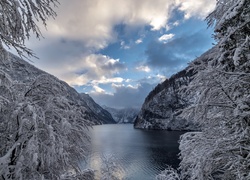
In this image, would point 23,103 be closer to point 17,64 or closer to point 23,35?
point 17,64

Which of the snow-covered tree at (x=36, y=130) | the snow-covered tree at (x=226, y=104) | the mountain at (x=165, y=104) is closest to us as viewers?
the snow-covered tree at (x=226, y=104)

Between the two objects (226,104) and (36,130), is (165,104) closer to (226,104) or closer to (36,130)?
(226,104)

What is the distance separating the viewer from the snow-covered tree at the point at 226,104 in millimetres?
5391

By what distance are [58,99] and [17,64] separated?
2.16 m

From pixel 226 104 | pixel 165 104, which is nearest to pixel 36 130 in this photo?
pixel 226 104

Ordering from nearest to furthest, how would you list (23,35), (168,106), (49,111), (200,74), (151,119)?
(23,35) < (200,74) < (49,111) < (168,106) < (151,119)

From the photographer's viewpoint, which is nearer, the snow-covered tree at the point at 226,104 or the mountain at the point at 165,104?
the snow-covered tree at the point at 226,104

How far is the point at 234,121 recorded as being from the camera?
591 cm

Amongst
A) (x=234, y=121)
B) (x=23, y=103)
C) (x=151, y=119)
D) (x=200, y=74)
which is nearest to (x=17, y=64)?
(x=23, y=103)

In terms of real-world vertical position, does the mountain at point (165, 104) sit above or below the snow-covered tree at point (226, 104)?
above

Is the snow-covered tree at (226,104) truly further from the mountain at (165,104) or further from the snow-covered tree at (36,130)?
the mountain at (165,104)

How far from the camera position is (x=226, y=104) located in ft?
20.9

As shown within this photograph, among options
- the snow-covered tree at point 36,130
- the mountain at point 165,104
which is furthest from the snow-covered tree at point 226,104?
the mountain at point 165,104

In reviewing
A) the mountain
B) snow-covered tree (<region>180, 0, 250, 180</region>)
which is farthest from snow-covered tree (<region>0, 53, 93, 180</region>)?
the mountain
